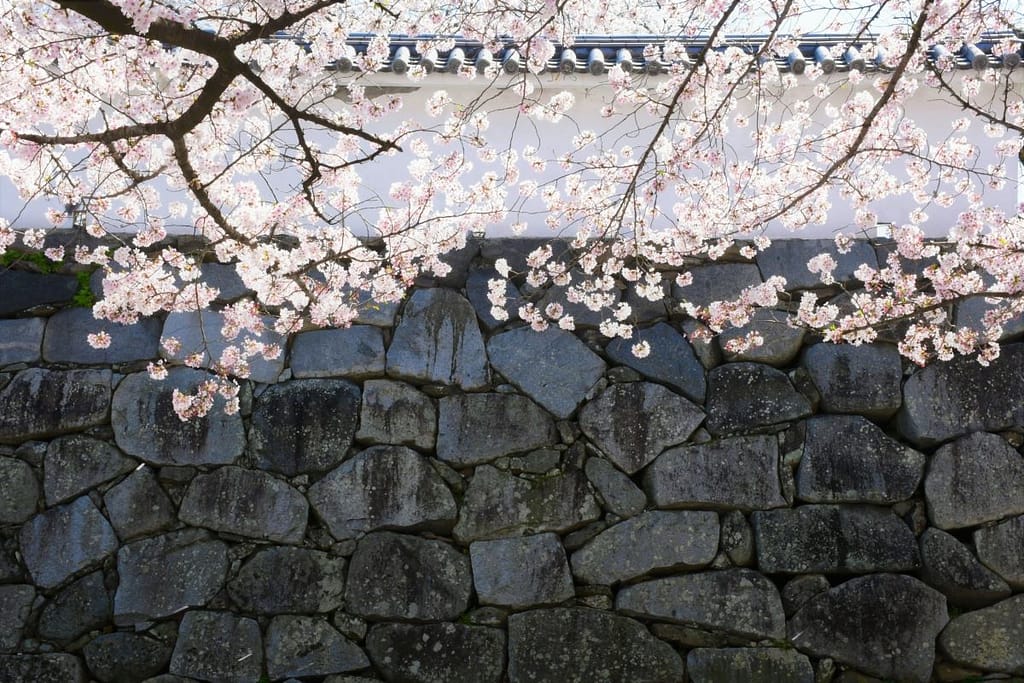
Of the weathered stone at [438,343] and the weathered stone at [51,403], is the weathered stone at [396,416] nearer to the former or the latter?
the weathered stone at [438,343]

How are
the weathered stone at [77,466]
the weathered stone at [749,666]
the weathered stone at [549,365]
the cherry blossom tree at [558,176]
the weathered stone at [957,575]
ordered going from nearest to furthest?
the cherry blossom tree at [558,176] → the weathered stone at [749,666] → the weathered stone at [957,575] → the weathered stone at [77,466] → the weathered stone at [549,365]

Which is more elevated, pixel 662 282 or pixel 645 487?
pixel 662 282

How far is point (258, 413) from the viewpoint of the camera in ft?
15.8

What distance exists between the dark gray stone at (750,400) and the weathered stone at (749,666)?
38.0 inches

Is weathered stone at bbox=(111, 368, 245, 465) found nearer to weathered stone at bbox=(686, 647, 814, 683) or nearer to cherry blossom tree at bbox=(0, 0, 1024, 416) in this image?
cherry blossom tree at bbox=(0, 0, 1024, 416)

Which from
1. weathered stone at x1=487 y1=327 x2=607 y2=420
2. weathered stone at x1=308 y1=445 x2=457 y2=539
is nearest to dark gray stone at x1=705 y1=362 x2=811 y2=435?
weathered stone at x1=487 y1=327 x2=607 y2=420

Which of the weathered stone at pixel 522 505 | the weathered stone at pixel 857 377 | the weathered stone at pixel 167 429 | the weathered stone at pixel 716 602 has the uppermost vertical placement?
the weathered stone at pixel 857 377

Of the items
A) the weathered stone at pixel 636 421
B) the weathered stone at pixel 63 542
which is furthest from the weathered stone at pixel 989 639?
the weathered stone at pixel 63 542

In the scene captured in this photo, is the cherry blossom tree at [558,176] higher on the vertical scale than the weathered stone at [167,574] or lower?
higher

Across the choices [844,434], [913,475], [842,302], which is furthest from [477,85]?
[913,475]

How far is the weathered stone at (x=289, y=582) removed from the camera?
15.1 ft

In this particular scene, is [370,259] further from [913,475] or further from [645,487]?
[913,475]

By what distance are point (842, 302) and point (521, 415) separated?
1.62 metres

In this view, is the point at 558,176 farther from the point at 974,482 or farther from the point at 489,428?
the point at 974,482
